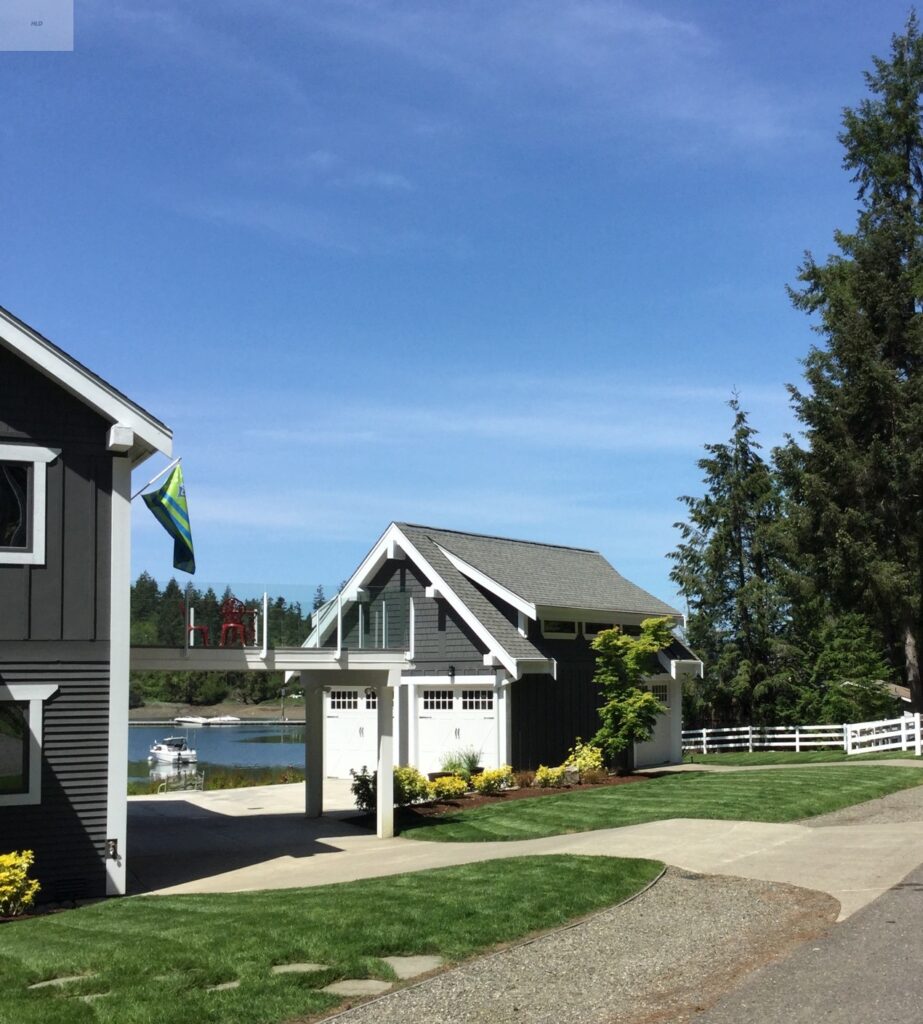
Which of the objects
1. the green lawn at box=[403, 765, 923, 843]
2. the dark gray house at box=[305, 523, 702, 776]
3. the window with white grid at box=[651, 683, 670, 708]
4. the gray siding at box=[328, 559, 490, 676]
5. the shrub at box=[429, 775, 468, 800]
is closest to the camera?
the green lawn at box=[403, 765, 923, 843]

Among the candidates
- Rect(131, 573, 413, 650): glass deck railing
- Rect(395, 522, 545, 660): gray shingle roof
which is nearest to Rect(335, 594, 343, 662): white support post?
Rect(131, 573, 413, 650): glass deck railing

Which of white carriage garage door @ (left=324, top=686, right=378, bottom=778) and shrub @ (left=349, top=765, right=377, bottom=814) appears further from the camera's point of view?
white carriage garage door @ (left=324, top=686, right=378, bottom=778)

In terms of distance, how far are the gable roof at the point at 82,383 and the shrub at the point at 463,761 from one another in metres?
12.4

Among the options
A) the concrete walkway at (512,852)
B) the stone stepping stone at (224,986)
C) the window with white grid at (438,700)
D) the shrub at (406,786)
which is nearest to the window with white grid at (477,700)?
the window with white grid at (438,700)

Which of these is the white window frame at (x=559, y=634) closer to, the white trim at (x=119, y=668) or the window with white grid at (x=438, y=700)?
the window with white grid at (x=438, y=700)

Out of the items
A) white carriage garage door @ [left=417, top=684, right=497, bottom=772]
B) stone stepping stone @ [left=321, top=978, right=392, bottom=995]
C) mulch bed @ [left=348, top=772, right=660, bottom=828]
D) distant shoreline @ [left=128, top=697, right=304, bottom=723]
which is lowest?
distant shoreline @ [left=128, top=697, right=304, bottom=723]

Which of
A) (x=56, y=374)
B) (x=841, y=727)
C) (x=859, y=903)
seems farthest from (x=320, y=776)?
(x=841, y=727)

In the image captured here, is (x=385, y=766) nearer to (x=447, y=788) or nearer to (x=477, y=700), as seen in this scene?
(x=447, y=788)

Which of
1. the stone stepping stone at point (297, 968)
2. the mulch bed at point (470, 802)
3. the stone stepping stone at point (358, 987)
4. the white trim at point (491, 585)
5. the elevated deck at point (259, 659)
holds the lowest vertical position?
the mulch bed at point (470, 802)

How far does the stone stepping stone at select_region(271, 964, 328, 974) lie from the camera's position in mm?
9212

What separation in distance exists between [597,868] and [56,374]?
30.7ft

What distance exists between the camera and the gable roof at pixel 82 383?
14.5 meters

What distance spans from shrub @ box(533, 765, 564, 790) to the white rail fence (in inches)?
439

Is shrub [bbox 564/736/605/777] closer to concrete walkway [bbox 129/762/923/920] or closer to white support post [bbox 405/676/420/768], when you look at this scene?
white support post [bbox 405/676/420/768]
